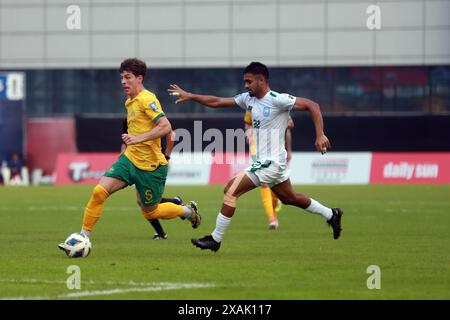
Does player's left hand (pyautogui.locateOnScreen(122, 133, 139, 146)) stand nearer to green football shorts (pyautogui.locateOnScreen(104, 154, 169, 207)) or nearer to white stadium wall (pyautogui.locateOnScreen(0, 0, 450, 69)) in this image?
green football shorts (pyautogui.locateOnScreen(104, 154, 169, 207))

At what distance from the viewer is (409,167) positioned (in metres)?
42.8

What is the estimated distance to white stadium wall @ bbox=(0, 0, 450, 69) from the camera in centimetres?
5422

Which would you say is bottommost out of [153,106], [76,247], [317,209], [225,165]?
[225,165]

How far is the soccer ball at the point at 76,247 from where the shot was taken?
13.8m

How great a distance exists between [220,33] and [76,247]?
42.2m

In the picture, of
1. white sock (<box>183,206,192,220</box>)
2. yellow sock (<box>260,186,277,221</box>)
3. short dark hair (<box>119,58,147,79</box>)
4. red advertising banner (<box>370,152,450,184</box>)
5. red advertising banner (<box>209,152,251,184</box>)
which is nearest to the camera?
short dark hair (<box>119,58,147,79</box>)

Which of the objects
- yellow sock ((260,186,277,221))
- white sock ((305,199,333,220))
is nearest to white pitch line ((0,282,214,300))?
white sock ((305,199,333,220))

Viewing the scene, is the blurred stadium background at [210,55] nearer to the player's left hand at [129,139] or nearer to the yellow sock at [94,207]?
the yellow sock at [94,207]

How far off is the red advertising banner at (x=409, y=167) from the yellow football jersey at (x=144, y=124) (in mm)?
27737

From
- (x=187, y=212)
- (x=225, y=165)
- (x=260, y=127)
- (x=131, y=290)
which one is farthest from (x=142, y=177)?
(x=225, y=165)

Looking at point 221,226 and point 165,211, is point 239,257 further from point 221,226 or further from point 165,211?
point 165,211

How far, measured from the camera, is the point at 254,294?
10.3 meters
